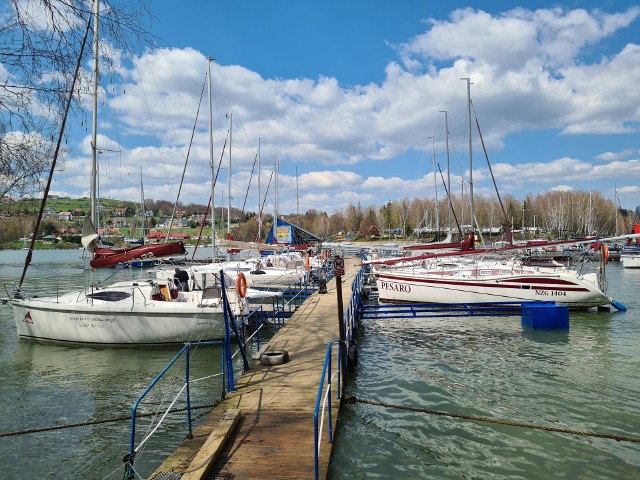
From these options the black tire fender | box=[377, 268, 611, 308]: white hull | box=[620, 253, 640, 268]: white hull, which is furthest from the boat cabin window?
box=[620, 253, 640, 268]: white hull

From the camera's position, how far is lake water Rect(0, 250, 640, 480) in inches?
311

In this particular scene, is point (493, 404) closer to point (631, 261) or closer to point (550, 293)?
point (550, 293)

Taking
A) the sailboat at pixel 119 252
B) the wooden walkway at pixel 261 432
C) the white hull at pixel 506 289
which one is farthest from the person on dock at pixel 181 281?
the white hull at pixel 506 289

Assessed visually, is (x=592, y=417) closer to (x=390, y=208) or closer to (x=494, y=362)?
(x=494, y=362)

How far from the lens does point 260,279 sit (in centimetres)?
2677

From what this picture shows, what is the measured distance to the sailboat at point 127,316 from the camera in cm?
1564

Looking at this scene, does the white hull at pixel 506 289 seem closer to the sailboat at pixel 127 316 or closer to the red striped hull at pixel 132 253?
the sailboat at pixel 127 316

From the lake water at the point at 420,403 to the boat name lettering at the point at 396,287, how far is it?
5514mm

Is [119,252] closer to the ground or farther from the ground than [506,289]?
farther from the ground

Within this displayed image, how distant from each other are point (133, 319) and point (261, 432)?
10189 millimetres

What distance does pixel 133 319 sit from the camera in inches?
619

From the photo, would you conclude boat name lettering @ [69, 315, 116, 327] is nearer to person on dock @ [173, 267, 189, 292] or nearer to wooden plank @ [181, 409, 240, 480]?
person on dock @ [173, 267, 189, 292]

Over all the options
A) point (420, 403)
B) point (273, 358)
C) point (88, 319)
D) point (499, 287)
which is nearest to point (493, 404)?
point (420, 403)

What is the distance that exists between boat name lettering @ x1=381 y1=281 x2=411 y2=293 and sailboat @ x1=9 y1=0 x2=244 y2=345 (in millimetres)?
10433
